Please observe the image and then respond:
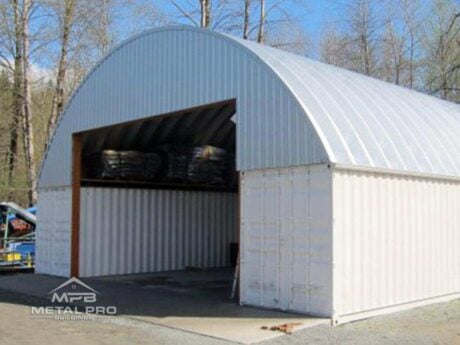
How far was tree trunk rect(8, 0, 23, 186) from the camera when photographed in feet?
105

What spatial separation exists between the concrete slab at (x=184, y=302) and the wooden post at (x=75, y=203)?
669 mm

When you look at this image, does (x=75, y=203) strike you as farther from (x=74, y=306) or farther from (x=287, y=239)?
(x=287, y=239)

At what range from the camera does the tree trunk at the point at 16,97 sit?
31906mm

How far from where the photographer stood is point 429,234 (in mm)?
12758

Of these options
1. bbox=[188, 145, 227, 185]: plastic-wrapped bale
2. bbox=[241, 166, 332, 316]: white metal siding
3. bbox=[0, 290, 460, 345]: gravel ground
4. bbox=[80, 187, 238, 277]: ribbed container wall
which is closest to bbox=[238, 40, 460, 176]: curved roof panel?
bbox=[241, 166, 332, 316]: white metal siding

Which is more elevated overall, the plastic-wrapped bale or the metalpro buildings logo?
the plastic-wrapped bale

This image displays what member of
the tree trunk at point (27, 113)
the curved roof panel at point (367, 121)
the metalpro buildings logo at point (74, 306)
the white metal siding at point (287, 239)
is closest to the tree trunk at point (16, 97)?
the tree trunk at point (27, 113)

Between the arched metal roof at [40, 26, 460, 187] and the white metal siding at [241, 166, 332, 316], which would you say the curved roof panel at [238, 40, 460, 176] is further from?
the white metal siding at [241, 166, 332, 316]

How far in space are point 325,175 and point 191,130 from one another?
919cm

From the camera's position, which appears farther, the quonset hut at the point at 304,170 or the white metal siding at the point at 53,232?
the white metal siding at the point at 53,232

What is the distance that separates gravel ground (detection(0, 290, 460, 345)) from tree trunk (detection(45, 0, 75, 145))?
2232cm

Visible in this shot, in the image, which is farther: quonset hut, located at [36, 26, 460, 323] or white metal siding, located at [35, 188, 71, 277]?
white metal siding, located at [35, 188, 71, 277]

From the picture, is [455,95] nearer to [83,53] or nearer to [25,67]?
[83,53]

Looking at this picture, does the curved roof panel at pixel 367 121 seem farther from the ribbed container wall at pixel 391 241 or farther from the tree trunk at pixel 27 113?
the tree trunk at pixel 27 113
